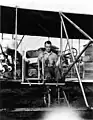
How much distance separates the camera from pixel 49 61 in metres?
7.81

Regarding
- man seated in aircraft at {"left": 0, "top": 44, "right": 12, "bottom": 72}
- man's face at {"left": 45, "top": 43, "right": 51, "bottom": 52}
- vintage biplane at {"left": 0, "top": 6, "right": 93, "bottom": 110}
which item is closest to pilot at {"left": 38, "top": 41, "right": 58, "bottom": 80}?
man's face at {"left": 45, "top": 43, "right": 51, "bottom": 52}

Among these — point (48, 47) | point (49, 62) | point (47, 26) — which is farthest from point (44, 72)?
point (47, 26)

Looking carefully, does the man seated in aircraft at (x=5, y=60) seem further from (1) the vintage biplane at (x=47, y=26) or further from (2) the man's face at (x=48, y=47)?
(2) the man's face at (x=48, y=47)

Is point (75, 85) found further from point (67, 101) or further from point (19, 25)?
point (19, 25)

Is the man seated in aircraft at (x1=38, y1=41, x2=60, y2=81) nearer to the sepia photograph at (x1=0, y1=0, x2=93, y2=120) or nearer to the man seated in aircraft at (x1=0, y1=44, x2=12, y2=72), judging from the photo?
the sepia photograph at (x1=0, y1=0, x2=93, y2=120)

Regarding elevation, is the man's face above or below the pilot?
above

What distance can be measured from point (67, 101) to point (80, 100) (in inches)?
33.1

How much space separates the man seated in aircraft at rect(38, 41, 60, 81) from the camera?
7.50 m

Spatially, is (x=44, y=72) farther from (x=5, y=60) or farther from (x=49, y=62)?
(x=5, y=60)

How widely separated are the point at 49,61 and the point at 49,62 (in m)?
0.03

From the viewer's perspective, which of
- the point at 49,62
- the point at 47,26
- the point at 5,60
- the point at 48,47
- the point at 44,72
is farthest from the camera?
the point at 5,60

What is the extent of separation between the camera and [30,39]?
1228 cm

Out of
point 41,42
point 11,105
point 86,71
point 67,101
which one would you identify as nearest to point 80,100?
point 67,101

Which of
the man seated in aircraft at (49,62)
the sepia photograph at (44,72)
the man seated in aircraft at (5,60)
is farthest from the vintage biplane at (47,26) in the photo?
the man seated in aircraft at (5,60)
